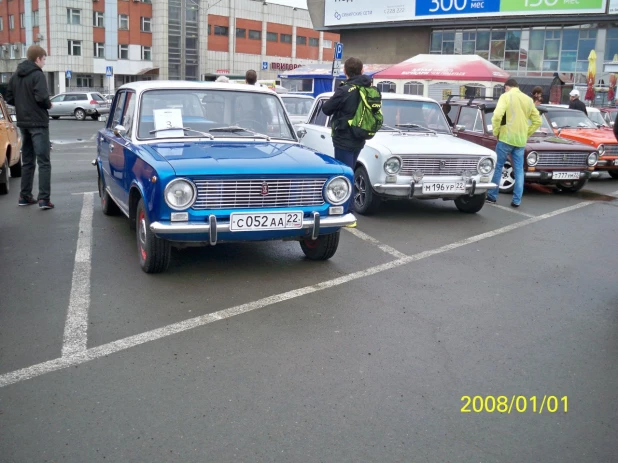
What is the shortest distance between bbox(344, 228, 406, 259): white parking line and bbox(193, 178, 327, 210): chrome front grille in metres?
1.50

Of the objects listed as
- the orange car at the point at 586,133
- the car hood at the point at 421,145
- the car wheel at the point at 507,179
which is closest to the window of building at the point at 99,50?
the orange car at the point at 586,133

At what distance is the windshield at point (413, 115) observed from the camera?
387 inches

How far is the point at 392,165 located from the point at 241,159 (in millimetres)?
3355

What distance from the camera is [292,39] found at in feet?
266

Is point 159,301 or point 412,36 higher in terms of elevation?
point 412,36

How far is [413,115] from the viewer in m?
9.99

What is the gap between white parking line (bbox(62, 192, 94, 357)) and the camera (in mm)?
4293

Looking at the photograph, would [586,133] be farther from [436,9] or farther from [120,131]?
[436,9]

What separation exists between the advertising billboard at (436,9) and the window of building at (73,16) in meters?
29.4

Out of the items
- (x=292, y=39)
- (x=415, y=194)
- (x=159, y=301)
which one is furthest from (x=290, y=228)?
(x=292, y=39)

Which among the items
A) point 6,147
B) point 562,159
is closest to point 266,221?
point 6,147

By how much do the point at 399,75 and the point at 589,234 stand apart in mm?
20694

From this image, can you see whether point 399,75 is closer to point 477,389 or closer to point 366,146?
point 366,146

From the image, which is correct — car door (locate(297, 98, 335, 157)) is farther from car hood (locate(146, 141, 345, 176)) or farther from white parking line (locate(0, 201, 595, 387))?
car hood (locate(146, 141, 345, 176))
